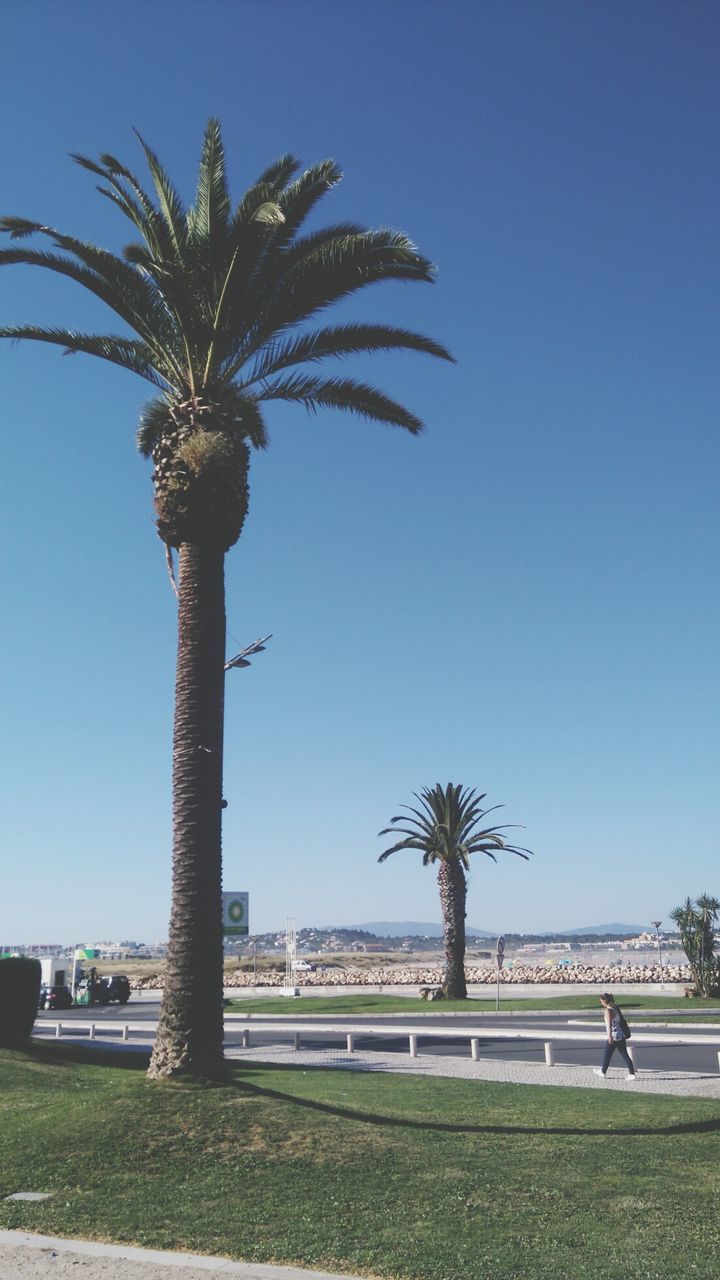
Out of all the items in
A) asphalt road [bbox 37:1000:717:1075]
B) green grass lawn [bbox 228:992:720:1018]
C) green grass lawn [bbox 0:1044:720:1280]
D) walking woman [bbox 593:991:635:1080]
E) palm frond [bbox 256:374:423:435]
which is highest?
palm frond [bbox 256:374:423:435]

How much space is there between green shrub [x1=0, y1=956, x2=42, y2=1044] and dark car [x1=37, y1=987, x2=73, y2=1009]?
2615 centimetres

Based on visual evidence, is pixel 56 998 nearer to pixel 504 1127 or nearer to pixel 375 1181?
pixel 504 1127

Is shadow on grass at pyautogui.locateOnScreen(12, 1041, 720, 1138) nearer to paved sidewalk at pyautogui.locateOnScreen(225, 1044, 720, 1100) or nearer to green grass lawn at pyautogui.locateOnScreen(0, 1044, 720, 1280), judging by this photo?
green grass lawn at pyautogui.locateOnScreen(0, 1044, 720, 1280)

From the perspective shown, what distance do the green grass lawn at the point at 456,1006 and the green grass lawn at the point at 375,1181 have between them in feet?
72.0

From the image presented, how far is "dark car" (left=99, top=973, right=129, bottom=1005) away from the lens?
4844 cm

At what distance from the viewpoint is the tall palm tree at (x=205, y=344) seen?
42.0 feet

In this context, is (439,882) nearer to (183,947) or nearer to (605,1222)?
(183,947)

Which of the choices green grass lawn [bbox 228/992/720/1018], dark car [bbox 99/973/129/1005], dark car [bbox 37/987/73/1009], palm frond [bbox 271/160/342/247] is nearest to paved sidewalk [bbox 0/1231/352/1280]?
palm frond [bbox 271/160/342/247]

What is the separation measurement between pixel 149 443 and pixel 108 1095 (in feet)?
38.7

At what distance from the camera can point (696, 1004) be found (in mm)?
34406

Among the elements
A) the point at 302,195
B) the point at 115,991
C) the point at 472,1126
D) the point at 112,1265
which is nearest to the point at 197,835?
the point at 472,1126

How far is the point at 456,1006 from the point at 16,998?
67.5 feet

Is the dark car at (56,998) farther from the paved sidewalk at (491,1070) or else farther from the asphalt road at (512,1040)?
the paved sidewalk at (491,1070)

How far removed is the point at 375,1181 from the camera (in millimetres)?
8680
